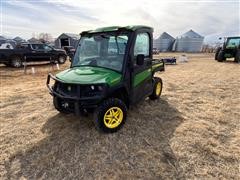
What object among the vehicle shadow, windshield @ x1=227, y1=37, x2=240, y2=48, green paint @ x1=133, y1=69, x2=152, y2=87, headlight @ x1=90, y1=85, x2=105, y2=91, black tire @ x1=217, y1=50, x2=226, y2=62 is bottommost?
the vehicle shadow

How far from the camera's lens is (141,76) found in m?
4.51

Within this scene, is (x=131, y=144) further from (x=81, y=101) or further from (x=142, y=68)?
(x=142, y=68)

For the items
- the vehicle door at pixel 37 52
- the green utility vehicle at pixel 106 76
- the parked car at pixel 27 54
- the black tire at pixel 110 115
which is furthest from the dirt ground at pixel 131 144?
the vehicle door at pixel 37 52

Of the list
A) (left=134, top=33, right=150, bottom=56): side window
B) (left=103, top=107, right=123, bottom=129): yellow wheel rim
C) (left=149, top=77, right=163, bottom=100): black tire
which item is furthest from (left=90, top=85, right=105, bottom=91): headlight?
(left=149, top=77, right=163, bottom=100): black tire

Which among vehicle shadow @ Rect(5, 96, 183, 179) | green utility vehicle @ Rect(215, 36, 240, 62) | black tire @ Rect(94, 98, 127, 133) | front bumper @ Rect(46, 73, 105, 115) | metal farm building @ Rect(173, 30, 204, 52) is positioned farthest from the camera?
metal farm building @ Rect(173, 30, 204, 52)

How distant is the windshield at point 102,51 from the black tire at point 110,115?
2.22 ft

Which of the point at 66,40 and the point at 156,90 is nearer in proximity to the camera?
the point at 156,90

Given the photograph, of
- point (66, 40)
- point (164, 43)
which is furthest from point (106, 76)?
point (164, 43)

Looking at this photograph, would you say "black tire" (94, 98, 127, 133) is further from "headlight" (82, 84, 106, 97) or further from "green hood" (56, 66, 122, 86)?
"green hood" (56, 66, 122, 86)

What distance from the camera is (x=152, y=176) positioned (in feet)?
9.35

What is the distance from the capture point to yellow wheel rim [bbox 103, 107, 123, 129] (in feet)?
12.3

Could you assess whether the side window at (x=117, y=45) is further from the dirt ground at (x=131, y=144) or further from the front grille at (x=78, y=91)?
the dirt ground at (x=131, y=144)

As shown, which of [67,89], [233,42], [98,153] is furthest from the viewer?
[233,42]

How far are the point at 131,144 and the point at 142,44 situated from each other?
2171 mm
